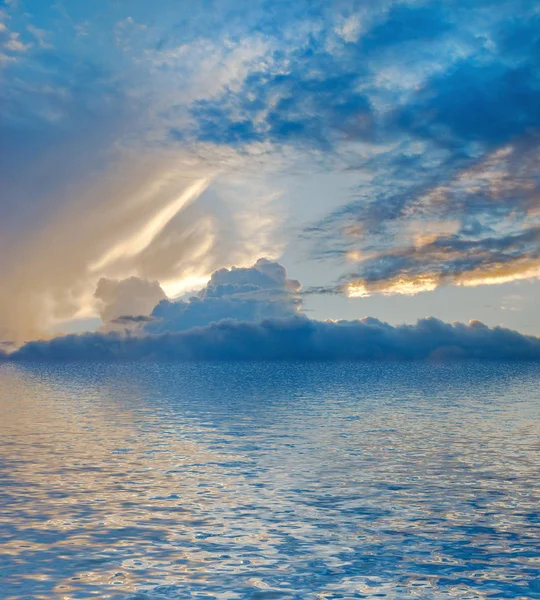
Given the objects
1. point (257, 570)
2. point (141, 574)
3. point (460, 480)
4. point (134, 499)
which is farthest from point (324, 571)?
point (460, 480)

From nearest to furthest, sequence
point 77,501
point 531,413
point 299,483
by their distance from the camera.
A: point 77,501
point 299,483
point 531,413

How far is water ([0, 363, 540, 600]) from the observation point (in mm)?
26109

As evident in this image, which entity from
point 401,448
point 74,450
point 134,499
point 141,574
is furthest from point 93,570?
point 401,448

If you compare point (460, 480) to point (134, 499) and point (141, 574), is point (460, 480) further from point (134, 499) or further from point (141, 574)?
point (141, 574)

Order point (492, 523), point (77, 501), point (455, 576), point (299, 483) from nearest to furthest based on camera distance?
point (455, 576) → point (492, 523) → point (77, 501) → point (299, 483)

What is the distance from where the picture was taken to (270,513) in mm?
37375

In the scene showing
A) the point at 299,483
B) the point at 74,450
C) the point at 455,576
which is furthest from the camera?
the point at 74,450

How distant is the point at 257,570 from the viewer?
2730cm

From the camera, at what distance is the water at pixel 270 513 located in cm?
2611

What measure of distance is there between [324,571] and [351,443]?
140ft

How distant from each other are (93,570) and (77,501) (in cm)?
1407

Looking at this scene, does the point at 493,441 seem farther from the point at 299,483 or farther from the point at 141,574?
the point at 141,574

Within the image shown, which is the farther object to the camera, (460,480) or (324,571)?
(460,480)

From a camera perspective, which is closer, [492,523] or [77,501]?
[492,523]
